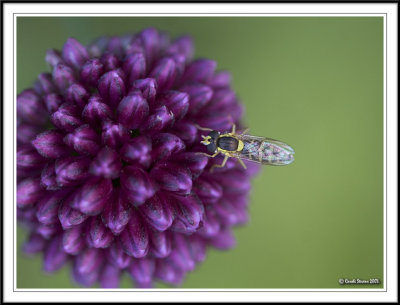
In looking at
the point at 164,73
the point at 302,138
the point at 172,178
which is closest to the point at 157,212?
the point at 172,178

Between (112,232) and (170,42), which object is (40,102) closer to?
(112,232)

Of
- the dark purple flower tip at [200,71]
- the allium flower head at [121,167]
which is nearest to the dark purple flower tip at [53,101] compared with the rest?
the allium flower head at [121,167]

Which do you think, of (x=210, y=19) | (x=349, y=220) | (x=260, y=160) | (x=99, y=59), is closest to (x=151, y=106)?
(x=99, y=59)

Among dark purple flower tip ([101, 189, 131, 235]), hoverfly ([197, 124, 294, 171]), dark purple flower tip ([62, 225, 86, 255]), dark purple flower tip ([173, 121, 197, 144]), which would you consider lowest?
dark purple flower tip ([62, 225, 86, 255])

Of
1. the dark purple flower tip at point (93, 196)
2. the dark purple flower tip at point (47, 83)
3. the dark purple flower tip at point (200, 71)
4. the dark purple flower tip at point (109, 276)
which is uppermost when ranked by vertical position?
the dark purple flower tip at point (200, 71)

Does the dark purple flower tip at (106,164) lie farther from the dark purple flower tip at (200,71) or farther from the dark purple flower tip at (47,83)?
the dark purple flower tip at (200,71)

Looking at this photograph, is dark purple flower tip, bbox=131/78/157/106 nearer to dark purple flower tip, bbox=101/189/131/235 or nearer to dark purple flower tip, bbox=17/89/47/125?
dark purple flower tip, bbox=101/189/131/235

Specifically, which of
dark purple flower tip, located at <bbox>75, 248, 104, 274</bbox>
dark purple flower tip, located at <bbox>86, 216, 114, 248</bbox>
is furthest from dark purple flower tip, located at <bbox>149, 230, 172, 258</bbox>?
dark purple flower tip, located at <bbox>75, 248, 104, 274</bbox>
